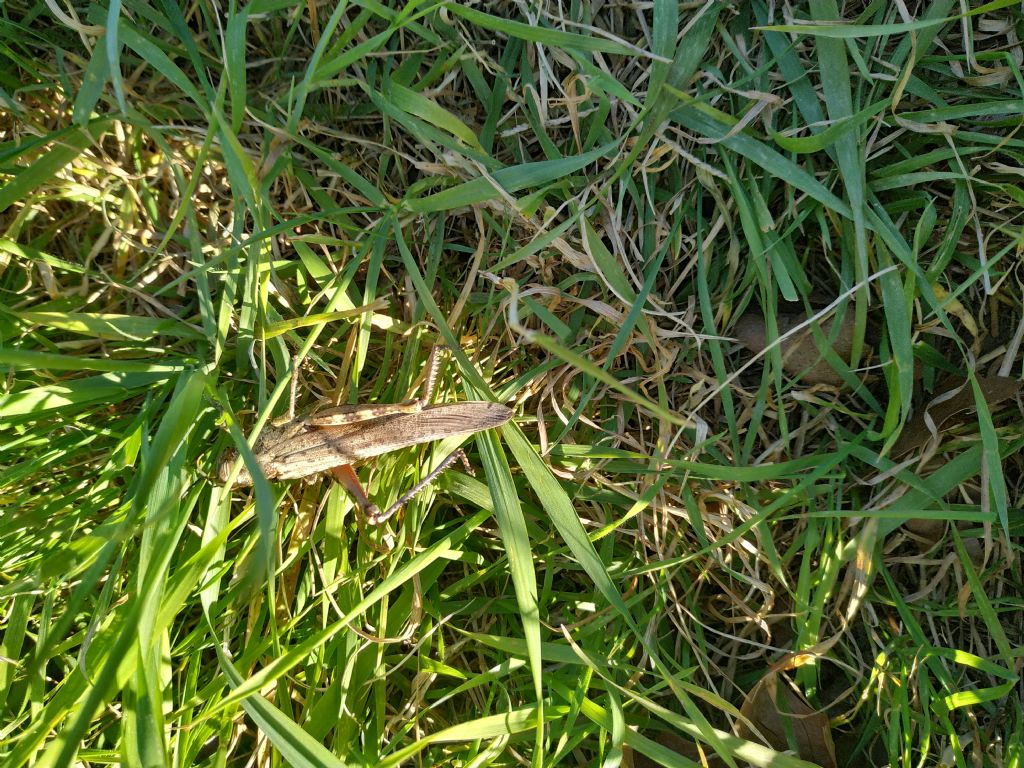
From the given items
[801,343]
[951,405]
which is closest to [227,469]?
[801,343]

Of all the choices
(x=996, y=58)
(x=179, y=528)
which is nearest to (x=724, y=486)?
(x=996, y=58)

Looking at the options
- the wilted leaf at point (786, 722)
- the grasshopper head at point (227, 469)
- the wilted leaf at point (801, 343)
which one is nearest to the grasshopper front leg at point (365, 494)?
the grasshopper head at point (227, 469)

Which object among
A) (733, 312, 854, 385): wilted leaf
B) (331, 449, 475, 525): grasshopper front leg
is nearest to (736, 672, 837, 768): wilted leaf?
(733, 312, 854, 385): wilted leaf

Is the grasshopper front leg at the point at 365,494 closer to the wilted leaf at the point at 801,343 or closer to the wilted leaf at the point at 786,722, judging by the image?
the wilted leaf at the point at 801,343

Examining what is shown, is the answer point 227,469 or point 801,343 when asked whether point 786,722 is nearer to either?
point 801,343

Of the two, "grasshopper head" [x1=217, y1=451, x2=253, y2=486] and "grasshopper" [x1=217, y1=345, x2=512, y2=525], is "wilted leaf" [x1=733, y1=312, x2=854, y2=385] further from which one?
"grasshopper head" [x1=217, y1=451, x2=253, y2=486]
